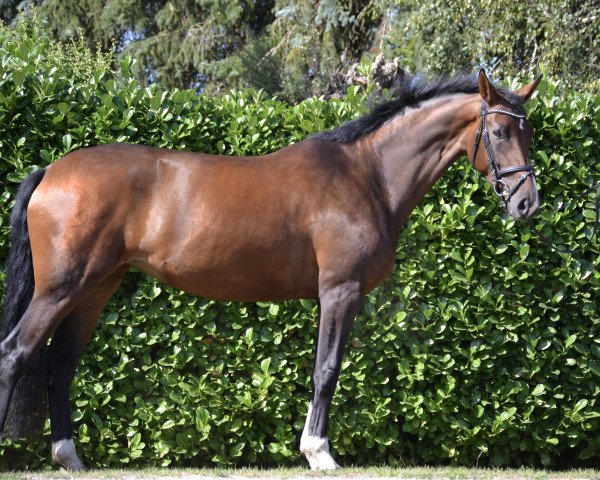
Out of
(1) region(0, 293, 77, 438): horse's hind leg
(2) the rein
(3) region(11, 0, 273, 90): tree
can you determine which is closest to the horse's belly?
(1) region(0, 293, 77, 438): horse's hind leg

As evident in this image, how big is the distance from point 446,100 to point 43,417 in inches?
139

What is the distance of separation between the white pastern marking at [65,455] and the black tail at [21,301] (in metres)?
0.19

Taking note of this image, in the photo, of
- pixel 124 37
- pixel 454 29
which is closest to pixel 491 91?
pixel 454 29

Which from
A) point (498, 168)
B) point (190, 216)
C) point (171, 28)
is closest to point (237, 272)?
point (190, 216)

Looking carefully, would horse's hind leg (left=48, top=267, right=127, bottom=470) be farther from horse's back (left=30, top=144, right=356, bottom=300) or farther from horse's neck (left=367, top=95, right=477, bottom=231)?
horse's neck (left=367, top=95, right=477, bottom=231)

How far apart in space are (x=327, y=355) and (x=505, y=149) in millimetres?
1774

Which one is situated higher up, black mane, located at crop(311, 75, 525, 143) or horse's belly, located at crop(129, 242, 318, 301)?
black mane, located at crop(311, 75, 525, 143)

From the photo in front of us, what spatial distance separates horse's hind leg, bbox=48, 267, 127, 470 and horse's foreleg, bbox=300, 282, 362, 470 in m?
1.47

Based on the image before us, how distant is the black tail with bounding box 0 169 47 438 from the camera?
186 inches

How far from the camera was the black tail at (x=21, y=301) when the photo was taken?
15.5ft

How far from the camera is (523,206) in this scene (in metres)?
4.62

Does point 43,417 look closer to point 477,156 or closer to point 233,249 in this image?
point 233,249

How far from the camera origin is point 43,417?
16.0 feet

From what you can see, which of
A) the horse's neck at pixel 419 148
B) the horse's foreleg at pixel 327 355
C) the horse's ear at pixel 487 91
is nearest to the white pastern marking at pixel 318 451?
the horse's foreleg at pixel 327 355
